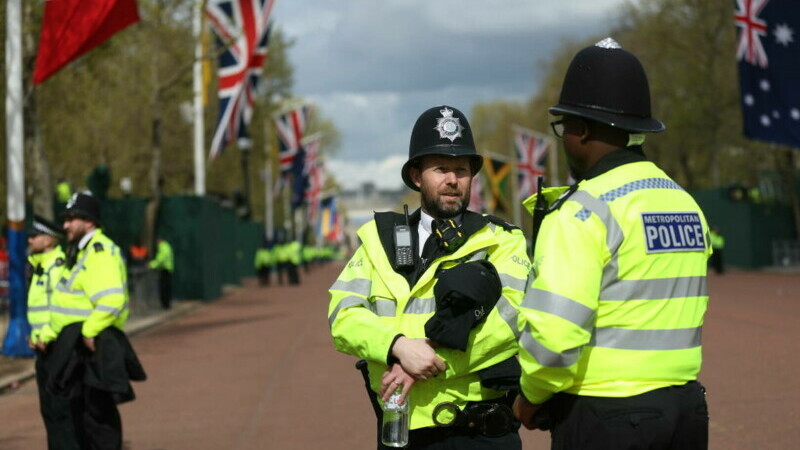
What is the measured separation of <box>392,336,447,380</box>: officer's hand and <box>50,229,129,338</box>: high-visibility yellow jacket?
3.66 meters

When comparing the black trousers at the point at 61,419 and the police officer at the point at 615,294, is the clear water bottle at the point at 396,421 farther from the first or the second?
the black trousers at the point at 61,419

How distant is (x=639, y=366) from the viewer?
351 cm

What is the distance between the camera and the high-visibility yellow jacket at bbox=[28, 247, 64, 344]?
802 cm

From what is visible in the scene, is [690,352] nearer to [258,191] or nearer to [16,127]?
[16,127]

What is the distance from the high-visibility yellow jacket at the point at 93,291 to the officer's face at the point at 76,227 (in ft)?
0.22

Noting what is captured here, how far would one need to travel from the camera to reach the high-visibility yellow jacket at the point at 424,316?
14.0 feet

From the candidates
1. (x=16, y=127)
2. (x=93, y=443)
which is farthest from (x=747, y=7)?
(x=93, y=443)

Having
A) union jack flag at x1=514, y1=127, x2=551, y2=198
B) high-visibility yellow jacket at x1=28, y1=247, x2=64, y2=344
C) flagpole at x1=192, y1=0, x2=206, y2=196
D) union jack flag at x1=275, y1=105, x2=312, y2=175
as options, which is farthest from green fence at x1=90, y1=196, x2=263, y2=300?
high-visibility yellow jacket at x1=28, y1=247, x2=64, y2=344

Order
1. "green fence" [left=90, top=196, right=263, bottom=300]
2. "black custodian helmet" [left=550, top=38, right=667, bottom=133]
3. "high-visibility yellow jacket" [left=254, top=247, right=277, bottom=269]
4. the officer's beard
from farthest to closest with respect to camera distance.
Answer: "high-visibility yellow jacket" [left=254, top=247, right=277, bottom=269], "green fence" [left=90, top=196, right=263, bottom=300], the officer's beard, "black custodian helmet" [left=550, top=38, right=667, bottom=133]

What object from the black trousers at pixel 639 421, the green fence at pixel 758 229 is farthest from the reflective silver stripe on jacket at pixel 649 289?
the green fence at pixel 758 229

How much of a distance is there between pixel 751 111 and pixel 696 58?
33.8m

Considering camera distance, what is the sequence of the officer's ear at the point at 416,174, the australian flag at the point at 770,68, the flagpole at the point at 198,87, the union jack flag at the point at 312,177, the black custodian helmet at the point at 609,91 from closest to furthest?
the black custodian helmet at the point at 609,91 → the officer's ear at the point at 416,174 → the australian flag at the point at 770,68 → the flagpole at the point at 198,87 → the union jack flag at the point at 312,177

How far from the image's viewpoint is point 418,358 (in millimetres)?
4164

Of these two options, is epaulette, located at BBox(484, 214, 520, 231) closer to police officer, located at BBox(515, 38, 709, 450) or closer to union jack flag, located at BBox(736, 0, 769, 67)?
police officer, located at BBox(515, 38, 709, 450)
